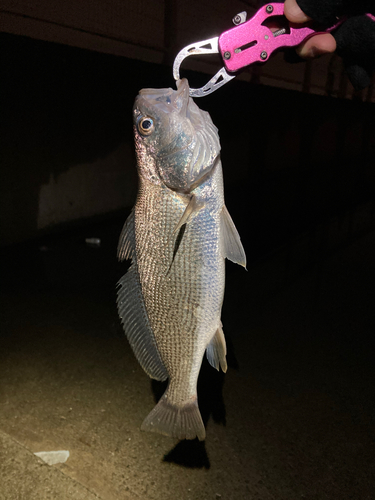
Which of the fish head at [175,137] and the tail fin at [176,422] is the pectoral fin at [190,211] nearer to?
the fish head at [175,137]

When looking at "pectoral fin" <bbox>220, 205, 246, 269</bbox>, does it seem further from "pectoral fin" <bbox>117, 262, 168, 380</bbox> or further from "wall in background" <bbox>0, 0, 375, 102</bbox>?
"wall in background" <bbox>0, 0, 375, 102</bbox>

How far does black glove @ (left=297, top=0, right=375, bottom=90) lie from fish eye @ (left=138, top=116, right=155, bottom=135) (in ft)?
1.97

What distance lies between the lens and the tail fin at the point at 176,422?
1409mm

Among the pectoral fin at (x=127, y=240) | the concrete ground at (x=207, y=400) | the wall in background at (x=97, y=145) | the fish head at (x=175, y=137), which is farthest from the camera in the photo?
the wall in background at (x=97, y=145)

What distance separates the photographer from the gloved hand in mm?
1216

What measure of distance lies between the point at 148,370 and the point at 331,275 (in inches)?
166

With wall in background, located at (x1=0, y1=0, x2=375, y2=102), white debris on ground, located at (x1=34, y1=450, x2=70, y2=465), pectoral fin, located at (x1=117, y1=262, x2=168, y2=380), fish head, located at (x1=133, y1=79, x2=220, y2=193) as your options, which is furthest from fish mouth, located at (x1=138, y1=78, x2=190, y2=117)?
wall in background, located at (x1=0, y1=0, x2=375, y2=102)

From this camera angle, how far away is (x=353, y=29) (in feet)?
4.33

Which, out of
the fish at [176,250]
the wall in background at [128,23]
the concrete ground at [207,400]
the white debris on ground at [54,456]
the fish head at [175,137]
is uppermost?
the wall in background at [128,23]

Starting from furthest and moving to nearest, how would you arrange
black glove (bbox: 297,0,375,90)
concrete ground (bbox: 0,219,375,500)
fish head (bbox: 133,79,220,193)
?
concrete ground (bbox: 0,219,375,500)
fish head (bbox: 133,79,220,193)
black glove (bbox: 297,0,375,90)

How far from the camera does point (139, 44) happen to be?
618 centimetres

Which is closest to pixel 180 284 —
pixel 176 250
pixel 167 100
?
pixel 176 250

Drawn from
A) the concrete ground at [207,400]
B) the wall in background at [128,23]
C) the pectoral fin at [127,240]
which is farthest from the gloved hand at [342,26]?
the wall in background at [128,23]

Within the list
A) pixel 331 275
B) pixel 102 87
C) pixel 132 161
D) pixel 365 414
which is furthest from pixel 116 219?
pixel 365 414
